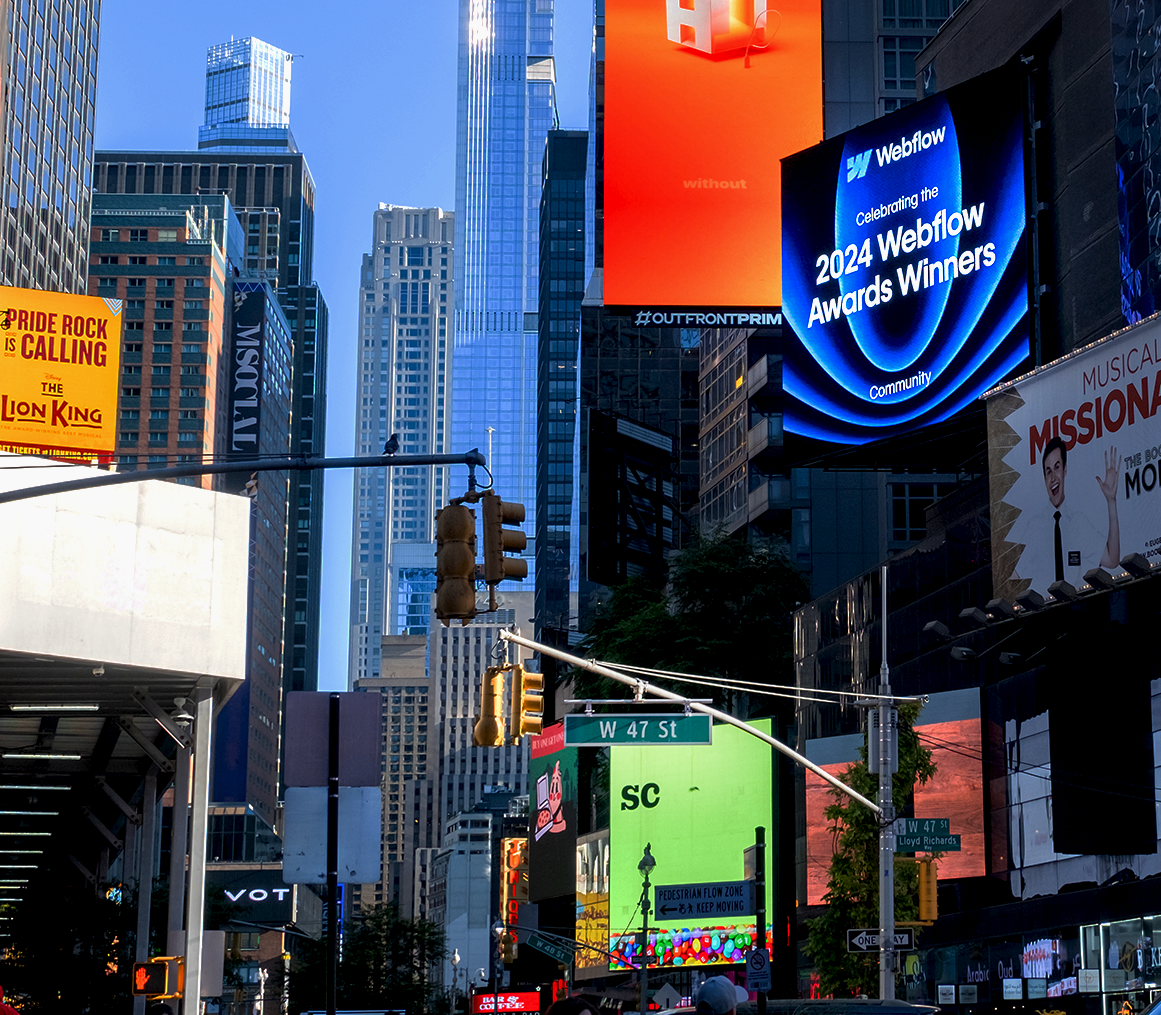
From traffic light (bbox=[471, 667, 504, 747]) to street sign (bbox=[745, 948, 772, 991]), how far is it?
11.3 m

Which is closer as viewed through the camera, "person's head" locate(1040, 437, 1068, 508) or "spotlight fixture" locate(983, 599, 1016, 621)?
"person's head" locate(1040, 437, 1068, 508)

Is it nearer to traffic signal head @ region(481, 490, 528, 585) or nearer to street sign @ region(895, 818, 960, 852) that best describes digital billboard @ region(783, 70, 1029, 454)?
street sign @ region(895, 818, 960, 852)

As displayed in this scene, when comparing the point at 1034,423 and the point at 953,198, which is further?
the point at 953,198

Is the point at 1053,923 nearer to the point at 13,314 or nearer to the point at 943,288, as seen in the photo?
the point at 943,288

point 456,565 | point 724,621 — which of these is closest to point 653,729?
point 456,565

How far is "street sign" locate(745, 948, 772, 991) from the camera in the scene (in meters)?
31.2

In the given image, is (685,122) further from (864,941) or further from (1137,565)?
(864,941)

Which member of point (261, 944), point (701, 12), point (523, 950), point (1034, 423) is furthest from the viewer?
point (261, 944)

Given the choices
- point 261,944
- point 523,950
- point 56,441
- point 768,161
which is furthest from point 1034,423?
point 261,944

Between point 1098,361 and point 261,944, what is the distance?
171623mm

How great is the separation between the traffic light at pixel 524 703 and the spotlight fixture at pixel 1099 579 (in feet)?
63.6

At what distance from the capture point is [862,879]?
3988 cm

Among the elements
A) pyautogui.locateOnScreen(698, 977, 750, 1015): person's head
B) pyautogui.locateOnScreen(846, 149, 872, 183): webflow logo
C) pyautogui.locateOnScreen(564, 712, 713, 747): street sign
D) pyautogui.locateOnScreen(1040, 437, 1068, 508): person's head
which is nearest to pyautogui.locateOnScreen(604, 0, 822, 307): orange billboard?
pyautogui.locateOnScreen(846, 149, 872, 183): webflow logo

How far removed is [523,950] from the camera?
134m
